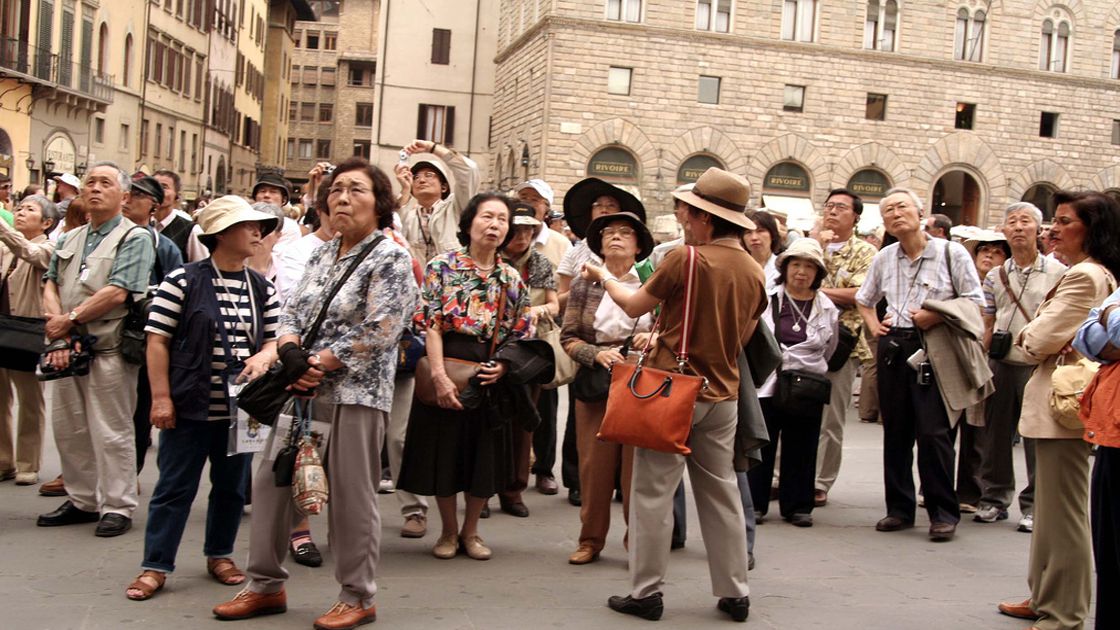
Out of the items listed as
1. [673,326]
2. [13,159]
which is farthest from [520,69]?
[673,326]

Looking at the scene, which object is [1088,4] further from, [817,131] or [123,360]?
[123,360]

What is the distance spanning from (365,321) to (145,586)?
1703 millimetres

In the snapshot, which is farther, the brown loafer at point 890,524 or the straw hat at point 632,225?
the brown loafer at point 890,524

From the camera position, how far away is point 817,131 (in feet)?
129

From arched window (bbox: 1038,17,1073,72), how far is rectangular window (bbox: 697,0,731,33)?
11.8 meters

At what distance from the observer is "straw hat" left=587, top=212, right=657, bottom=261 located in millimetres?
6426

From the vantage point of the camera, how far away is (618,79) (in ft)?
124

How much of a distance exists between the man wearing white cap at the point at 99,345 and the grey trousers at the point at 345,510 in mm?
1953

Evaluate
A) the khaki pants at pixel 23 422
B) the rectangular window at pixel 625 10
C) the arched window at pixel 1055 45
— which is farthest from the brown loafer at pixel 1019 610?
the arched window at pixel 1055 45

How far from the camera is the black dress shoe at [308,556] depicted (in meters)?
6.20

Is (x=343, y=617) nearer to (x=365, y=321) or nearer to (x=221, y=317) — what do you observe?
(x=365, y=321)

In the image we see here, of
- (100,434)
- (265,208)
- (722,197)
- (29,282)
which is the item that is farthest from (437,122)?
(722,197)

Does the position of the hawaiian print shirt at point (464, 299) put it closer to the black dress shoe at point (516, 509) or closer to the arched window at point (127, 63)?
the black dress shoe at point (516, 509)

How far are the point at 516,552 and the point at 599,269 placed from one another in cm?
187
